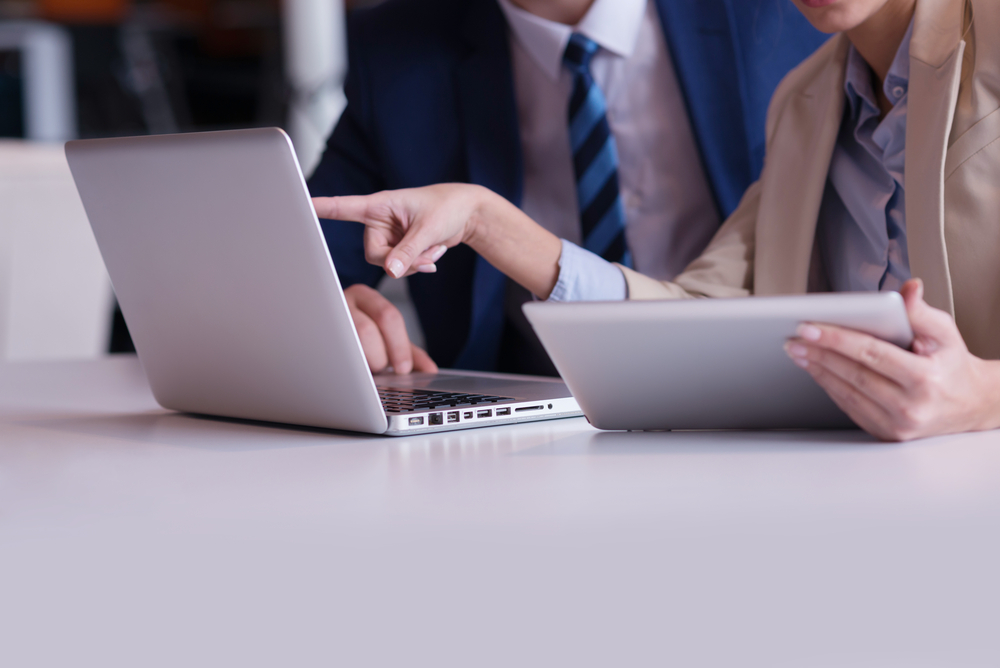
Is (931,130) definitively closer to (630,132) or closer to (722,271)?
(722,271)

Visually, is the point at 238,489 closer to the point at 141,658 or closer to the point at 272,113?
the point at 141,658

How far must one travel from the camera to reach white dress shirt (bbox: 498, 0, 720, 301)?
1601 mm

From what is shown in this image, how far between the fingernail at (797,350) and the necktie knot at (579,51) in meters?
1.04

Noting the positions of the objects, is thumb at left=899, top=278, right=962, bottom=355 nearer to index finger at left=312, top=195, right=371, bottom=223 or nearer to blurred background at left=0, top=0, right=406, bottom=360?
index finger at left=312, top=195, right=371, bottom=223

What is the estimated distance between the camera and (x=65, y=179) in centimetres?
238

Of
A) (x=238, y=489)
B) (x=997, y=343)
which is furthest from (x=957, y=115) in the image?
(x=238, y=489)

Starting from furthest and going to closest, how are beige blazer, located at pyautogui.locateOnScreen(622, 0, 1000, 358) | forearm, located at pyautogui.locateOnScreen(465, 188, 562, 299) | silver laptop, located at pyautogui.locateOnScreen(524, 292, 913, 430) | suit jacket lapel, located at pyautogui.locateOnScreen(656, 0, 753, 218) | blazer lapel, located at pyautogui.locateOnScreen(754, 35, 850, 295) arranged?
suit jacket lapel, located at pyautogui.locateOnScreen(656, 0, 753, 218) → blazer lapel, located at pyautogui.locateOnScreen(754, 35, 850, 295) → forearm, located at pyautogui.locateOnScreen(465, 188, 562, 299) → beige blazer, located at pyautogui.locateOnScreen(622, 0, 1000, 358) → silver laptop, located at pyautogui.locateOnScreen(524, 292, 913, 430)

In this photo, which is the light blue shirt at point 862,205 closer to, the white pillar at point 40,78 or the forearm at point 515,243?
the forearm at point 515,243

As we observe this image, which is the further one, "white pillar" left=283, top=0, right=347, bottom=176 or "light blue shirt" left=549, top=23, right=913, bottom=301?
"white pillar" left=283, top=0, right=347, bottom=176

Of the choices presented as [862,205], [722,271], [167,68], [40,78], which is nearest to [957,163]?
[862,205]

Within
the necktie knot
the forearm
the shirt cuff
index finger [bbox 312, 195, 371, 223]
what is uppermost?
the necktie knot

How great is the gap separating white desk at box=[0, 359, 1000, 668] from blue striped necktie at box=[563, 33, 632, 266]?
0.91 meters

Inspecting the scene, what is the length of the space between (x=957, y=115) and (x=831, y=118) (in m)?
0.26

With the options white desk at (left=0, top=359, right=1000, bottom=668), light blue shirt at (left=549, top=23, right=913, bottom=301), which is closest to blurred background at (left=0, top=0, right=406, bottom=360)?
light blue shirt at (left=549, top=23, right=913, bottom=301)
